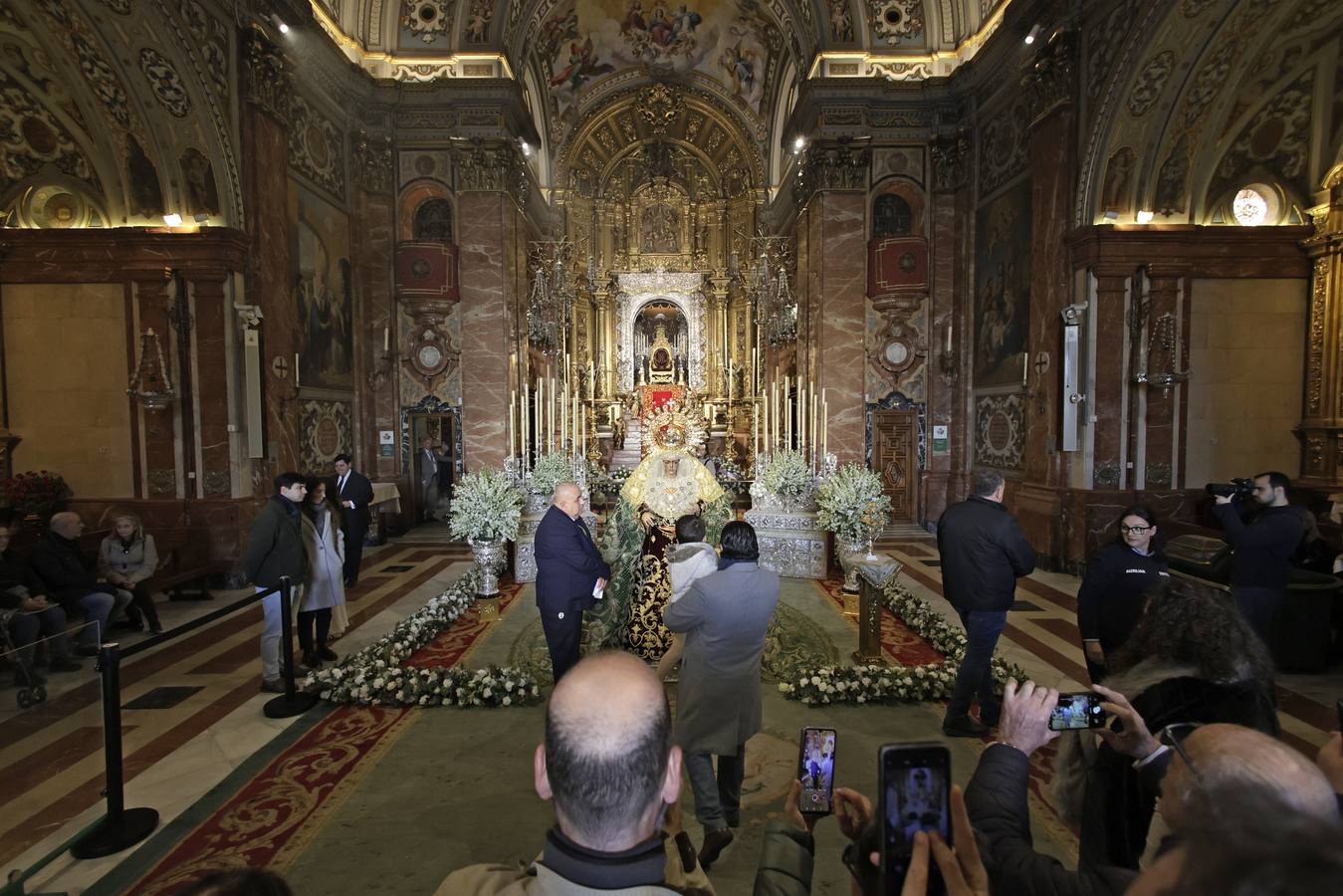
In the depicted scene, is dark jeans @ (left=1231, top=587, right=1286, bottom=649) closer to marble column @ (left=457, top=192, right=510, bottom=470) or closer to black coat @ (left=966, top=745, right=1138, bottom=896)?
black coat @ (left=966, top=745, right=1138, bottom=896)

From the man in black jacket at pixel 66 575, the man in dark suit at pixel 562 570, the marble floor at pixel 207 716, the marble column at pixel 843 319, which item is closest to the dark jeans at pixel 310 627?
the marble floor at pixel 207 716

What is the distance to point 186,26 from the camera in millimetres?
8688

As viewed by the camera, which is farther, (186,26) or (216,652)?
(186,26)

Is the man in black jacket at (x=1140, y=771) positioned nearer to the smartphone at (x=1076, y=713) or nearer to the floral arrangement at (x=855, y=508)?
the smartphone at (x=1076, y=713)

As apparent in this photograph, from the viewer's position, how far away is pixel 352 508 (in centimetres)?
935

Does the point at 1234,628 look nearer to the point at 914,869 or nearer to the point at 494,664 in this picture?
the point at 914,869

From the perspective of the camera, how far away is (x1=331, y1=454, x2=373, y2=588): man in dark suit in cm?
927

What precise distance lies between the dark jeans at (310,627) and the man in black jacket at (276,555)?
389mm

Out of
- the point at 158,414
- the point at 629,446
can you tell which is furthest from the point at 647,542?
the point at 629,446

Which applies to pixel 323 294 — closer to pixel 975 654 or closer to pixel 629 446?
pixel 975 654

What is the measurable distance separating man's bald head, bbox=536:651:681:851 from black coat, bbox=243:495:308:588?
492cm

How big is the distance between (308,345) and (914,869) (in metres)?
13.1

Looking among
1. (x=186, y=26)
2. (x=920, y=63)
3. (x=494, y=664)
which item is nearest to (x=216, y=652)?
(x=494, y=664)

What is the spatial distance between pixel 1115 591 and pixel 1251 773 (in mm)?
3190
